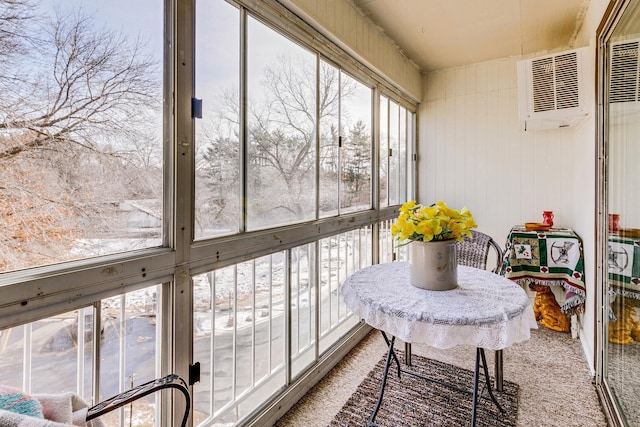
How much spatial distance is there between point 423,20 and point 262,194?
2.09 meters

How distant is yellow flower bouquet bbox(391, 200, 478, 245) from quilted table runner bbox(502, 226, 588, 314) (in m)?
1.63

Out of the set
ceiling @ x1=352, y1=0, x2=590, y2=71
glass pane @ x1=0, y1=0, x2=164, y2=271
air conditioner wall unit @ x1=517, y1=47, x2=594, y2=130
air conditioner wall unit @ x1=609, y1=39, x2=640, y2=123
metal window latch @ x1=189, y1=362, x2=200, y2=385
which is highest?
ceiling @ x1=352, y1=0, x2=590, y2=71

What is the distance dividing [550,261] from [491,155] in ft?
4.34

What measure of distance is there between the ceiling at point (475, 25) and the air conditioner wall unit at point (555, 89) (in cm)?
33

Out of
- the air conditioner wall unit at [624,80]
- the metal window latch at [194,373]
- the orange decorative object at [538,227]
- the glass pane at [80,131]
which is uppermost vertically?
the air conditioner wall unit at [624,80]

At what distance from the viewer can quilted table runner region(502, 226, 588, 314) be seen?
2.63 meters

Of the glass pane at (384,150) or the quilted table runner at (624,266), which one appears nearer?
the quilted table runner at (624,266)

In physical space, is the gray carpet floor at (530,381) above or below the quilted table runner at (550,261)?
below

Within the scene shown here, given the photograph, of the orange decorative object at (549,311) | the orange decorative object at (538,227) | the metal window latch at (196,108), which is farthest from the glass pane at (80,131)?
the orange decorative object at (549,311)

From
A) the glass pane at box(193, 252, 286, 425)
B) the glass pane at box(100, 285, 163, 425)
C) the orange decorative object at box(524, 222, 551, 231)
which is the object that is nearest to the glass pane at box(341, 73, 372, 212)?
the glass pane at box(193, 252, 286, 425)

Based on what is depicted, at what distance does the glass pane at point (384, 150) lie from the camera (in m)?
3.12

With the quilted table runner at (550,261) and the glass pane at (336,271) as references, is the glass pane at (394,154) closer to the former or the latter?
the glass pane at (336,271)

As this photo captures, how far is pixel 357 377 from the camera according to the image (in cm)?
223

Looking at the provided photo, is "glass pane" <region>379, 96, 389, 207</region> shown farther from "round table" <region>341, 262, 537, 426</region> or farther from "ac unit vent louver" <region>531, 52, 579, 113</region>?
"round table" <region>341, 262, 537, 426</region>
